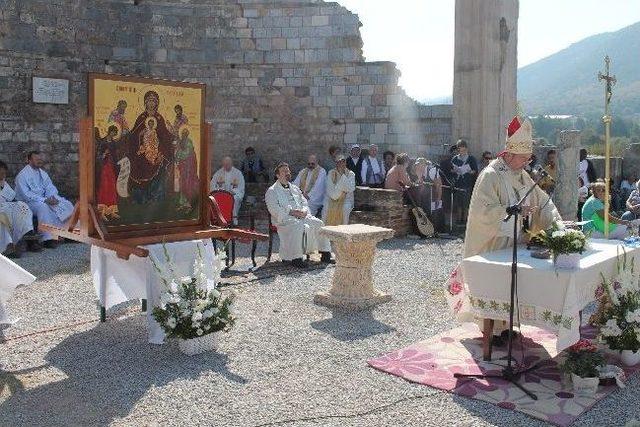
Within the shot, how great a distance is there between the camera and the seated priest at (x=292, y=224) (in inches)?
396

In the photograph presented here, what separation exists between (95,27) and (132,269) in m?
10.5

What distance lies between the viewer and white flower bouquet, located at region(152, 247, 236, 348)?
19.2ft

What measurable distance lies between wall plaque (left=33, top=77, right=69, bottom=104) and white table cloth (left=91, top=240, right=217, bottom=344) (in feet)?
29.8

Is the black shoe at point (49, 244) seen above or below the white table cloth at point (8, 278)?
below

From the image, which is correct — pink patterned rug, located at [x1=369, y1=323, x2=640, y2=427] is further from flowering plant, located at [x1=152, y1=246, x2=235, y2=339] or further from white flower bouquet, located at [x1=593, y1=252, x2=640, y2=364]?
flowering plant, located at [x1=152, y1=246, x2=235, y2=339]

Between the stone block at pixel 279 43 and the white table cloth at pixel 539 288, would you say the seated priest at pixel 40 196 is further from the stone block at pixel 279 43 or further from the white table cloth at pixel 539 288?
the white table cloth at pixel 539 288

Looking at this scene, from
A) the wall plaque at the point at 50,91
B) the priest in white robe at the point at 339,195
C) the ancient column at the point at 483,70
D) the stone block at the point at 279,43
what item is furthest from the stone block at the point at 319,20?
the wall plaque at the point at 50,91

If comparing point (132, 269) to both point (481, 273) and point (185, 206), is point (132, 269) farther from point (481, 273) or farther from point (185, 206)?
point (481, 273)

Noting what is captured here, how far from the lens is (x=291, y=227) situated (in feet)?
33.2

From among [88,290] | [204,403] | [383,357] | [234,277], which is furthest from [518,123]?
[88,290]

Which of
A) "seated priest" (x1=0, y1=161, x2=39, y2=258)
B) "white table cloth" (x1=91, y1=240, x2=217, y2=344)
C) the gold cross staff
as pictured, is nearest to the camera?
the gold cross staff

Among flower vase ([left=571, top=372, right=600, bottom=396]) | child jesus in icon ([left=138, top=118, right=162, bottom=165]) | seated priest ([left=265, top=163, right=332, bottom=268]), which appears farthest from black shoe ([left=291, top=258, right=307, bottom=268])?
flower vase ([left=571, top=372, right=600, bottom=396])

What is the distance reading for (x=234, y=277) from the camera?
923cm

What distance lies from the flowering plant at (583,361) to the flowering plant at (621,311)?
48 cm
